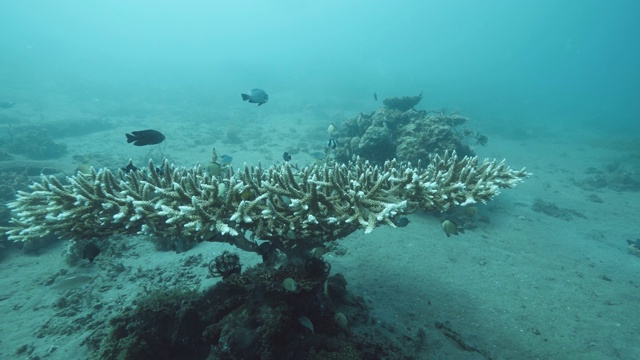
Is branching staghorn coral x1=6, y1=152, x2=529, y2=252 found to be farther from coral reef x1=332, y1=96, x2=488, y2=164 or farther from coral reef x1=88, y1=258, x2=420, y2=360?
coral reef x1=332, y1=96, x2=488, y2=164

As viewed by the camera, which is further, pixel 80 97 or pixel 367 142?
pixel 80 97

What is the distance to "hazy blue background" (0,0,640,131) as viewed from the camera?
183ft

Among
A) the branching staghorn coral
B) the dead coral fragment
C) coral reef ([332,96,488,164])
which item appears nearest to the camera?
the branching staghorn coral

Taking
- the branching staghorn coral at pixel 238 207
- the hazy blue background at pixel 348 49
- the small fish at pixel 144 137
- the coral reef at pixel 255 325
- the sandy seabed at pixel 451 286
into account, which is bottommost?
the sandy seabed at pixel 451 286

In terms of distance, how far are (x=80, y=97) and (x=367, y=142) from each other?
44.4 metres

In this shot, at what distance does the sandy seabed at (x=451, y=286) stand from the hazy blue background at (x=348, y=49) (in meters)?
38.8

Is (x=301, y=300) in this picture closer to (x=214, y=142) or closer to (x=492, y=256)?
(x=492, y=256)

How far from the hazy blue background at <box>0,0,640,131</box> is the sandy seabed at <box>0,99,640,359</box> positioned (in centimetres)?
3883

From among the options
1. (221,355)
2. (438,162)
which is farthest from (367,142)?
(221,355)

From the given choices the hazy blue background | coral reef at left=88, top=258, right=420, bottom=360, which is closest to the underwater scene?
coral reef at left=88, top=258, right=420, bottom=360

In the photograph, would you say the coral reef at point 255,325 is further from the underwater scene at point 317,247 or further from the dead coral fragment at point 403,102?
the dead coral fragment at point 403,102

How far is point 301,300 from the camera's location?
3352 millimetres

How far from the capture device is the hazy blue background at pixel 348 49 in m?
55.7

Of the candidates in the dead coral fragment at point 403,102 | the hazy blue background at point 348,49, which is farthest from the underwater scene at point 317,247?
the hazy blue background at point 348,49
